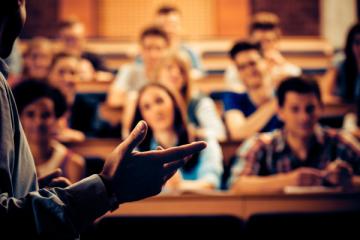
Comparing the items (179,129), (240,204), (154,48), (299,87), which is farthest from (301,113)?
(154,48)

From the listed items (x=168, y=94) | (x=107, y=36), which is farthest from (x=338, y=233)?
(x=107, y=36)

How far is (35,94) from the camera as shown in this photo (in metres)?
2.68

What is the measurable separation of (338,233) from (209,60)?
3.99 metres

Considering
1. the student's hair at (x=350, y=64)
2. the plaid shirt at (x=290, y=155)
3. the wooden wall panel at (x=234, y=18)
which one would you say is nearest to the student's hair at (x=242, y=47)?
the student's hair at (x=350, y=64)

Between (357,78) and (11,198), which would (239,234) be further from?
(357,78)

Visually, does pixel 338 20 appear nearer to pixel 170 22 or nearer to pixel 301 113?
pixel 170 22

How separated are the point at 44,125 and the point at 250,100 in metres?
1.35

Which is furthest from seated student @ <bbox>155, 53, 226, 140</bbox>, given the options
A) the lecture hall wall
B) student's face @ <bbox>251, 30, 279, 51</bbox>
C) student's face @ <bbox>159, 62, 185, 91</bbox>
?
the lecture hall wall

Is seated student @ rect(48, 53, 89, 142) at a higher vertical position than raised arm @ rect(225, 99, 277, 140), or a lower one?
higher

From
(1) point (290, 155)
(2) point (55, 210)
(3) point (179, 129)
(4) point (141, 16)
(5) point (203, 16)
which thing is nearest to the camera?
(2) point (55, 210)

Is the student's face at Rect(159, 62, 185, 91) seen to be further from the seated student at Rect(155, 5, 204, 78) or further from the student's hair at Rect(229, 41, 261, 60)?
the seated student at Rect(155, 5, 204, 78)

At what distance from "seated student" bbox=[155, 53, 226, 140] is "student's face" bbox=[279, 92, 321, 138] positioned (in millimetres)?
608

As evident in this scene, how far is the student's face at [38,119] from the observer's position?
8.67 ft

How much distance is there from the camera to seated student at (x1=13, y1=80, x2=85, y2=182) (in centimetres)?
265
